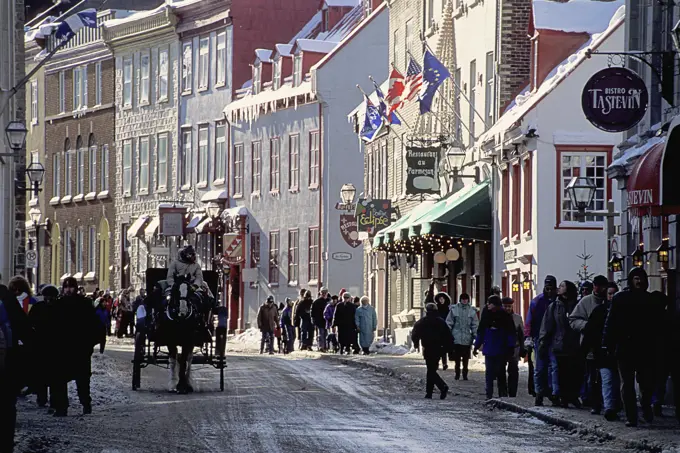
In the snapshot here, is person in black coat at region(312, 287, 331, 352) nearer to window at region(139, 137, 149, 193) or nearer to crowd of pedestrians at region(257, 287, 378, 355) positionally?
crowd of pedestrians at region(257, 287, 378, 355)

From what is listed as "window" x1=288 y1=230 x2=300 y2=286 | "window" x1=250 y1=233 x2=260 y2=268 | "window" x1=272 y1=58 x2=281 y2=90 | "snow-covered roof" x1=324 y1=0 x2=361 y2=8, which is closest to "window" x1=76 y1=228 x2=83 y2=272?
"window" x1=250 y1=233 x2=260 y2=268

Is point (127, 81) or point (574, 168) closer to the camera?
point (574, 168)

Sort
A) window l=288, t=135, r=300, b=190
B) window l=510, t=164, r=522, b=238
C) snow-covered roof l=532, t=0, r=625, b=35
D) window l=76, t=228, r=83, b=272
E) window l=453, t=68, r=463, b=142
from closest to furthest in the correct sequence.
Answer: snow-covered roof l=532, t=0, r=625, b=35
window l=510, t=164, r=522, b=238
window l=453, t=68, r=463, b=142
window l=288, t=135, r=300, b=190
window l=76, t=228, r=83, b=272

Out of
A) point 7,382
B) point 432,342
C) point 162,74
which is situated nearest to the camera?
point 7,382

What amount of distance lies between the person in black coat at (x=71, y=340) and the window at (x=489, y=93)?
22.7m

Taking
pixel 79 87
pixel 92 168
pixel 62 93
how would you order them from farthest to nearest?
pixel 62 93, pixel 79 87, pixel 92 168

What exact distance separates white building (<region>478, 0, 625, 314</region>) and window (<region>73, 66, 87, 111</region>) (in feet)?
139

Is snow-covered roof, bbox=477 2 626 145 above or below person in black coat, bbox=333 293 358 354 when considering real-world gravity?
above

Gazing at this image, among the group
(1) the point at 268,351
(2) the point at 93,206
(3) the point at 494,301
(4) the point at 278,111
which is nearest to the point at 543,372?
(3) the point at 494,301

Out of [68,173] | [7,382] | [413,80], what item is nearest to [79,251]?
[68,173]

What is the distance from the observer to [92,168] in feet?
263

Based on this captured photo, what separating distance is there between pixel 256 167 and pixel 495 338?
41.9 m

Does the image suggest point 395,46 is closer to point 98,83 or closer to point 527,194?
point 527,194

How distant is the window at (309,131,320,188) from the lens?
6284 centimetres
